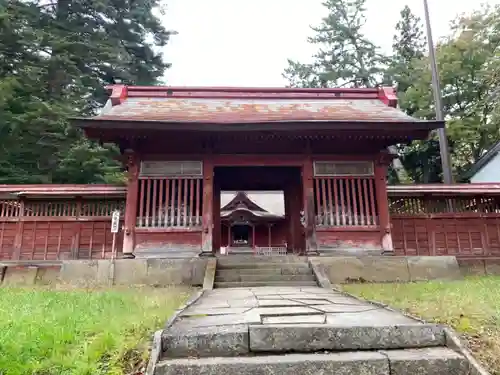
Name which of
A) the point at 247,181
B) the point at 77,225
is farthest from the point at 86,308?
the point at 247,181

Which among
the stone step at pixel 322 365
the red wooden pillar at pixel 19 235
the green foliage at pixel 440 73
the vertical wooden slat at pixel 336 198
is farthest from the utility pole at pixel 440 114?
the red wooden pillar at pixel 19 235

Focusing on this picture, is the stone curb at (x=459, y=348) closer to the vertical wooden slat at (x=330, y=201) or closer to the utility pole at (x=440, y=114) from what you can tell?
the vertical wooden slat at (x=330, y=201)

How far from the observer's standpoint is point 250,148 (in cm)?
1020

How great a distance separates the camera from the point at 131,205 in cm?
954

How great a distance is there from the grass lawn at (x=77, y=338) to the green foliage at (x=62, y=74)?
12.9 metres

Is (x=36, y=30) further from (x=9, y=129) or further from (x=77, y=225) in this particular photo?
(x=77, y=225)

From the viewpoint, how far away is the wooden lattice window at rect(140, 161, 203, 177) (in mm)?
9875

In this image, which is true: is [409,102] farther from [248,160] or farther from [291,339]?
[291,339]

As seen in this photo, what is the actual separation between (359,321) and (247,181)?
9.55m

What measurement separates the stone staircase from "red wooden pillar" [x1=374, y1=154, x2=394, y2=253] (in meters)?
2.24

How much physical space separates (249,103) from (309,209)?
4.18m

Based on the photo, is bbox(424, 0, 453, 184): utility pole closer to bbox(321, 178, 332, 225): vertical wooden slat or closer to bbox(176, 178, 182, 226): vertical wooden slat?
bbox(321, 178, 332, 225): vertical wooden slat

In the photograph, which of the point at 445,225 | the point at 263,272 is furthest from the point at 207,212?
the point at 445,225

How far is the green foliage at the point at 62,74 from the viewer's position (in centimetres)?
1650
